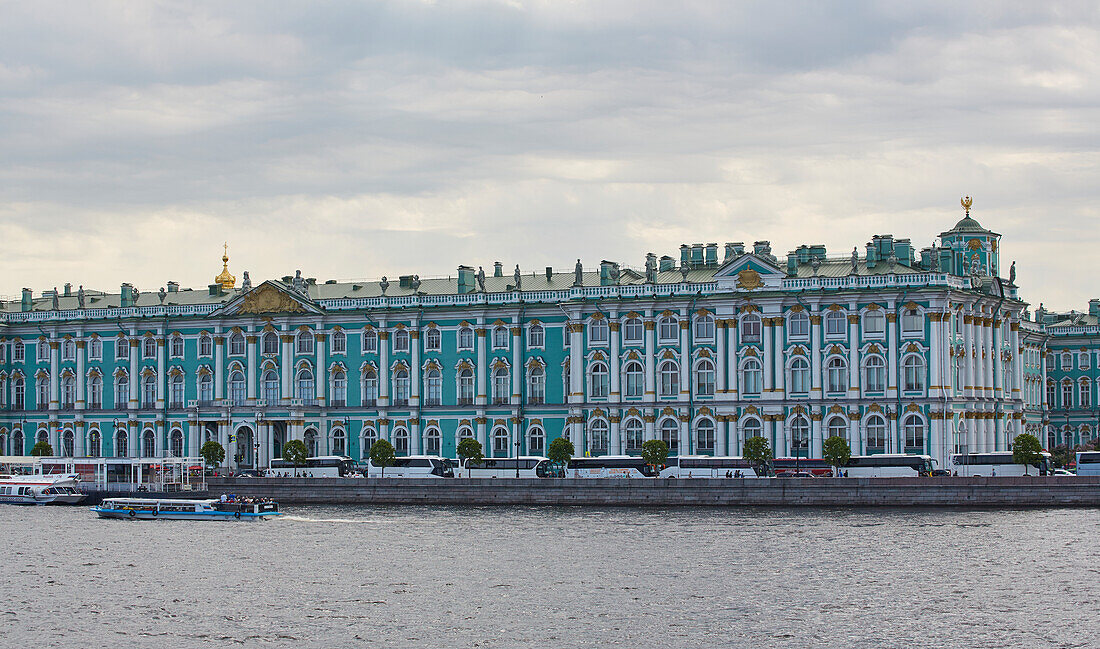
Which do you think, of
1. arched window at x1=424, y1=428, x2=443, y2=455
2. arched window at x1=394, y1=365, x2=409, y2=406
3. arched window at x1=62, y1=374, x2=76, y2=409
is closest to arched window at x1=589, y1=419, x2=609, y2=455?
arched window at x1=424, y1=428, x2=443, y2=455

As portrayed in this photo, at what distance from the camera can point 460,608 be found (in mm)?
47844

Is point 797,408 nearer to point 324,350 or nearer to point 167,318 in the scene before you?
point 324,350

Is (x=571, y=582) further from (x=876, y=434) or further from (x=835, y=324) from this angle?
(x=835, y=324)

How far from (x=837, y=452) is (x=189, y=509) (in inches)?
1082

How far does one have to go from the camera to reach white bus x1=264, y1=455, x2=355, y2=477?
92.4 meters

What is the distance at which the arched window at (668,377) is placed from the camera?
300ft

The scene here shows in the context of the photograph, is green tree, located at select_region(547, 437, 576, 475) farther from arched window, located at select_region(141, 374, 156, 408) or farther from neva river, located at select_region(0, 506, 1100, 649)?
arched window, located at select_region(141, 374, 156, 408)

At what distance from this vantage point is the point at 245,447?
10019 centimetres

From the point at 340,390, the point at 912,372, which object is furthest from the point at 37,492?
the point at 912,372

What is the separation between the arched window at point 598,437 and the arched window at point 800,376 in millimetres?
9540

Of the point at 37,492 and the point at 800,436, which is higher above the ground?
the point at 800,436

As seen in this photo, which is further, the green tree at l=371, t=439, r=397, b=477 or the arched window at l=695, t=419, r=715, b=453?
the green tree at l=371, t=439, r=397, b=477

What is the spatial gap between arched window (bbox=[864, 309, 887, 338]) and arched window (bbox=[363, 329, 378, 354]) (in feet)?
83.4

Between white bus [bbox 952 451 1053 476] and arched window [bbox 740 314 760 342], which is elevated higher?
arched window [bbox 740 314 760 342]
